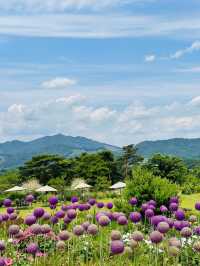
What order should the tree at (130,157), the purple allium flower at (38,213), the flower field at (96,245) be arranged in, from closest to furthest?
the flower field at (96,245) < the purple allium flower at (38,213) < the tree at (130,157)

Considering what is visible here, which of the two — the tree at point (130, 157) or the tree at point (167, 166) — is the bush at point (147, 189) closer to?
the tree at point (167, 166)

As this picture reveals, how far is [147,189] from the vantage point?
17125 millimetres

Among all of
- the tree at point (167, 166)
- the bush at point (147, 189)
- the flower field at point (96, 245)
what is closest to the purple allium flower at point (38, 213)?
the flower field at point (96, 245)

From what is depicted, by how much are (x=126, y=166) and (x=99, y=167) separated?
1749cm

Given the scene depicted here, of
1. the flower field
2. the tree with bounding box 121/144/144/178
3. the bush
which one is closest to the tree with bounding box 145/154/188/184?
the tree with bounding box 121/144/144/178

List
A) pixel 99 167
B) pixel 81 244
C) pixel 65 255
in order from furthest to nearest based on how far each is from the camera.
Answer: pixel 99 167 → pixel 81 244 → pixel 65 255

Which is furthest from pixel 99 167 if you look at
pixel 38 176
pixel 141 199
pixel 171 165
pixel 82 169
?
pixel 141 199

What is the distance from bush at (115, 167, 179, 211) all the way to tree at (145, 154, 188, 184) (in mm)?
41919

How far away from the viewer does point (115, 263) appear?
9.07 metres

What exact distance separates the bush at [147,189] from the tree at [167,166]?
4192 centimetres

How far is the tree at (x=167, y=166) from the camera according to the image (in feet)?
196

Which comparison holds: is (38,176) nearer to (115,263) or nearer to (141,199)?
(141,199)

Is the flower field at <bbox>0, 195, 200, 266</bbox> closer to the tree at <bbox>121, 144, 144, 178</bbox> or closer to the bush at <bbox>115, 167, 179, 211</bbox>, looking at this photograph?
the bush at <bbox>115, 167, 179, 211</bbox>

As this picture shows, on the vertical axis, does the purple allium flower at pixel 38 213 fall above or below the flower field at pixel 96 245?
above
